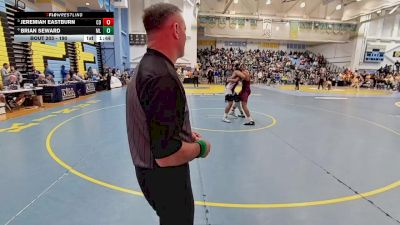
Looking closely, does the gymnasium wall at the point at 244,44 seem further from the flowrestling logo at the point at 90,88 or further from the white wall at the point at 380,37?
the flowrestling logo at the point at 90,88

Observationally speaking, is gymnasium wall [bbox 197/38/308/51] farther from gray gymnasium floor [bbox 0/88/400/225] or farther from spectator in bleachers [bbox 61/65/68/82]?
gray gymnasium floor [bbox 0/88/400/225]

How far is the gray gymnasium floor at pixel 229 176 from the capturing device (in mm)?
2768

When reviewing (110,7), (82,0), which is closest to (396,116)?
(82,0)

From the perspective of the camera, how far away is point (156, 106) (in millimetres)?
1113

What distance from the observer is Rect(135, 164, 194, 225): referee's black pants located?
1.30 metres

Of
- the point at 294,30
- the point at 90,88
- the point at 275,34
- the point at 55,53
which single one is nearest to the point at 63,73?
the point at 55,53

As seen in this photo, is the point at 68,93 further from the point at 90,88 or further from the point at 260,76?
the point at 260,76

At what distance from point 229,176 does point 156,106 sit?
9.45ft

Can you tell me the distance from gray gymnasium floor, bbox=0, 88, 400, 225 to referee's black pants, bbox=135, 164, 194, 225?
136cm

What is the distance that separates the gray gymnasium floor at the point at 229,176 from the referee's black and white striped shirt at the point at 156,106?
1.74 m

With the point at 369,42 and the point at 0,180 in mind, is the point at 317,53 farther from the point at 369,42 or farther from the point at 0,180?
the point at 0,180

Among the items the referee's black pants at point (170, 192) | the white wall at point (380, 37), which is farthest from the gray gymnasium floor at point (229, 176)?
the white wall at point (380, 37)
